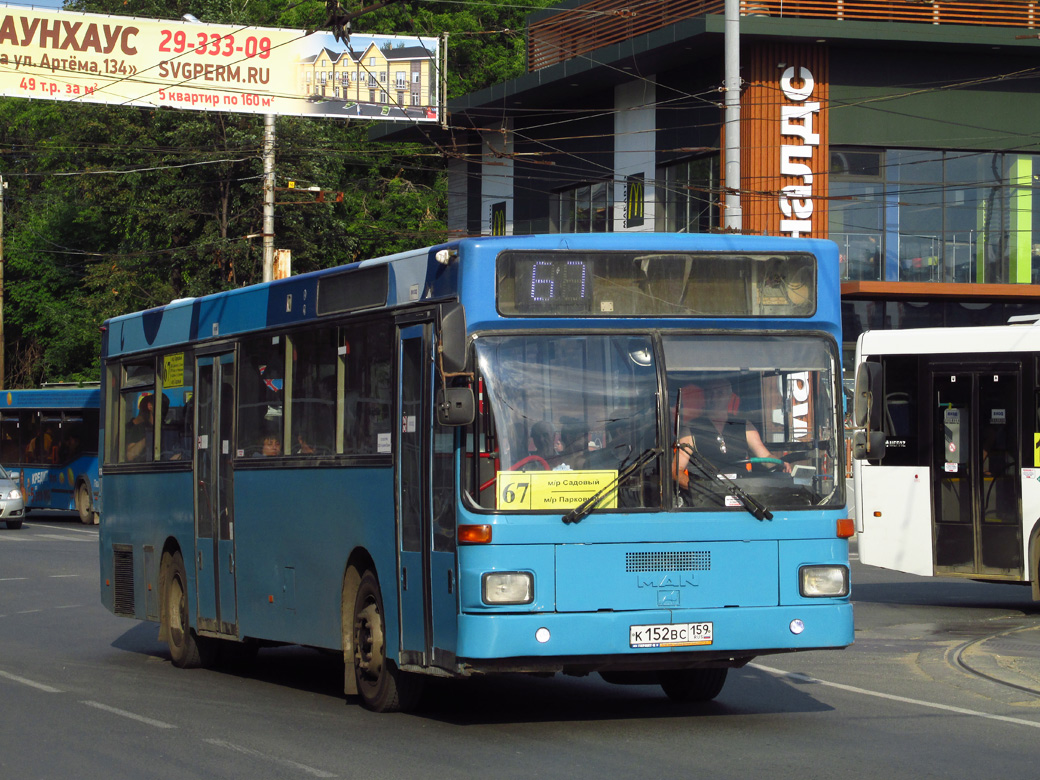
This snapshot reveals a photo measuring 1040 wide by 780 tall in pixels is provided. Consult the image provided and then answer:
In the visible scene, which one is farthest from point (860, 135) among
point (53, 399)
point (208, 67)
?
point (53, 399)

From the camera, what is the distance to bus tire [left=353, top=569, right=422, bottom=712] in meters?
10.1

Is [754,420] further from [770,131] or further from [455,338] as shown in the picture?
[770,131]

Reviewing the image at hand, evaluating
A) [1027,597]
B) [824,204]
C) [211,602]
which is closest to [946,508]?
[1027,597]

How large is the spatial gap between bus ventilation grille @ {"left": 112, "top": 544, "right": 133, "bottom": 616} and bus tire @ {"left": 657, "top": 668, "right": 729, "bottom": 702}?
19.6ft

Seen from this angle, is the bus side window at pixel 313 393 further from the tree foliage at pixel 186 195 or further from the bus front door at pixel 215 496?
the tree foliage at pixel 186 195

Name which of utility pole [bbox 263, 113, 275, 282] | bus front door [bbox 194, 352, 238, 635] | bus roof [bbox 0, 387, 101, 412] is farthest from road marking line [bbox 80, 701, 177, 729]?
bus roof [bbox 0, 387, 101, 412]

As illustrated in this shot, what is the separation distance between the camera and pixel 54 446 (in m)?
39.0

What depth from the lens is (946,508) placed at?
699 inches

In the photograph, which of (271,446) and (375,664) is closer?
(375,664)

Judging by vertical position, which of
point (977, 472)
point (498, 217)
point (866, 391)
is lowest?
point (977, 472)

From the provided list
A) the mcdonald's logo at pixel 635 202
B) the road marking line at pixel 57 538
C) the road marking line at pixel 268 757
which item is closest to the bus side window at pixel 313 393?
the road marking line at pixel 268 757

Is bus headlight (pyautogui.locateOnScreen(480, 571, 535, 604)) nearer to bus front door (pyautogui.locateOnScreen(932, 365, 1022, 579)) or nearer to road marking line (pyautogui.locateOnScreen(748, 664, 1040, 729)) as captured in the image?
road marking line (pyautogui.locateOnScreen(748, 664, 1040, 729))

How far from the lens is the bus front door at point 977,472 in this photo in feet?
56.4

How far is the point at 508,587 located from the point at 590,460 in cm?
84
